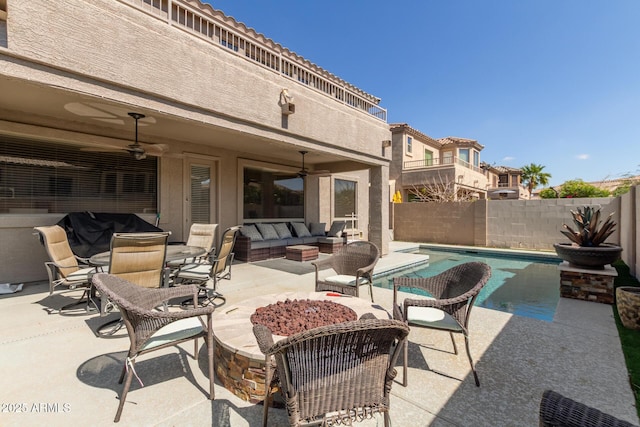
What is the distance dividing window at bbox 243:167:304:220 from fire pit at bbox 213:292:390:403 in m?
6.77

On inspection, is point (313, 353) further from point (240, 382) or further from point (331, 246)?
point (331, 246)

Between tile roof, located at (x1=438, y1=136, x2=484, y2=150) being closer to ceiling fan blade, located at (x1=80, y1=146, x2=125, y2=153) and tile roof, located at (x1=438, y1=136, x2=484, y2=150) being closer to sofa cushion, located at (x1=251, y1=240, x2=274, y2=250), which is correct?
sofa cushion, located at (x1=251, y1=240, x2=274, y2=250)

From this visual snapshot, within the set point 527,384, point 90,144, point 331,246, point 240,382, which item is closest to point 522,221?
point 331,246

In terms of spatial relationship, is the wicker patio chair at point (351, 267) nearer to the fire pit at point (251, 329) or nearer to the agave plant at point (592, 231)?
the fire pit at point (251, 329)

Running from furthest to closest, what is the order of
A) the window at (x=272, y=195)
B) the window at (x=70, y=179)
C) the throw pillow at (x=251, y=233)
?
the window at (x=272, y=195) → the throw pillow at (x=251, y=233) → the window at (x=70, y=179)

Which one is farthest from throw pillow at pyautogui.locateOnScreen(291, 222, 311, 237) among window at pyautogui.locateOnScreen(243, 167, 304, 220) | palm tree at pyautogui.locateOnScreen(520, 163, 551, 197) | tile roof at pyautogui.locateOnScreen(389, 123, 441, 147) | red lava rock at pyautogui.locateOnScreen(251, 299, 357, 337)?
palm tree at pyautogui.locateOnScreen(520, 163, 551, 197)

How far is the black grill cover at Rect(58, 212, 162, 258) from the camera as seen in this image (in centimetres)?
578

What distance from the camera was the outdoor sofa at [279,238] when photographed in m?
8.59

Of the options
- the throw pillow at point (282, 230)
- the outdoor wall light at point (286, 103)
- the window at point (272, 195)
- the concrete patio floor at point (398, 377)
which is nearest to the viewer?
the concrete patio floor at point (398, 377)

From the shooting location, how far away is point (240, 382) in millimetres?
2418

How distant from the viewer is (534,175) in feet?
110

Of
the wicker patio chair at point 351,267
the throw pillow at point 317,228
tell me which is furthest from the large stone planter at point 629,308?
the throw pillow at point 317,228

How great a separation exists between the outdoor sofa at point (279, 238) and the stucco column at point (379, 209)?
4.58ft

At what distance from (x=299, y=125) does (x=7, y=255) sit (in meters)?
6.64
